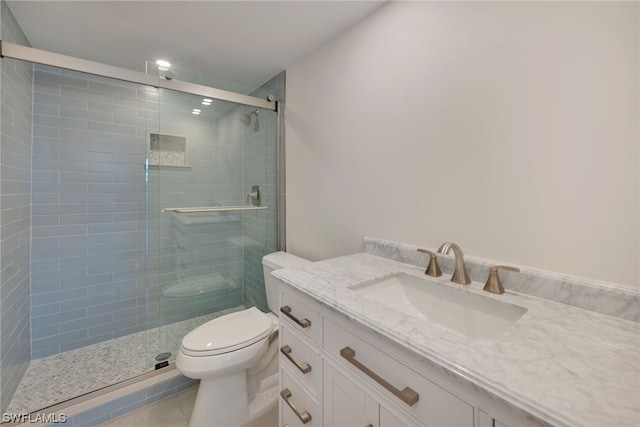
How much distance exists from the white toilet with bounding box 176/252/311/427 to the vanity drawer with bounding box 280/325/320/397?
421 millimetres

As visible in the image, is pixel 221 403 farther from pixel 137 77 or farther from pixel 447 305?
pixel 137 77

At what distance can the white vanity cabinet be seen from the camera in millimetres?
527

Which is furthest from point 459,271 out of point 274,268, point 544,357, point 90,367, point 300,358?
point 90,367

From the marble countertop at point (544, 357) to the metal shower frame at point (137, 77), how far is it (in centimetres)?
167

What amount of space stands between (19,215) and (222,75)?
1737mm

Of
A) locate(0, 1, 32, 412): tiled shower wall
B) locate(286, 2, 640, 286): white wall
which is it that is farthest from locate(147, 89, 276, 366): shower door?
locate(286, 2, 640, 286): white wall

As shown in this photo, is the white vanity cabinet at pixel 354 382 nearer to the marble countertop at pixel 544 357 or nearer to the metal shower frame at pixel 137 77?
the marble countertop at pixel 544 357

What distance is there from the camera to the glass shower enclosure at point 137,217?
1.88m

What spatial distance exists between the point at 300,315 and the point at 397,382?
16.7 inches

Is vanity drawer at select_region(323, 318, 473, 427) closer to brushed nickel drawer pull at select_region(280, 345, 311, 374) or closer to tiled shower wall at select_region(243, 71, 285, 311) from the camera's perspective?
brushed nickel drawer pull at select_region(280, 345, 311, 374)

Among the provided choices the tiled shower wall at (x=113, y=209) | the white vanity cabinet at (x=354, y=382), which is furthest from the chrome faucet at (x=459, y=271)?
the tiled shower wall at (x=113, y=209)

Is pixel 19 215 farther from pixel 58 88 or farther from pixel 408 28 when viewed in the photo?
pixel 408 28

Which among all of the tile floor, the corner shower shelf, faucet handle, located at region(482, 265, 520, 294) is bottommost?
the tile floor

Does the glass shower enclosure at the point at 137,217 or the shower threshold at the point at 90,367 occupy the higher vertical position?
the glass shower enclosure at the point at 137,217
